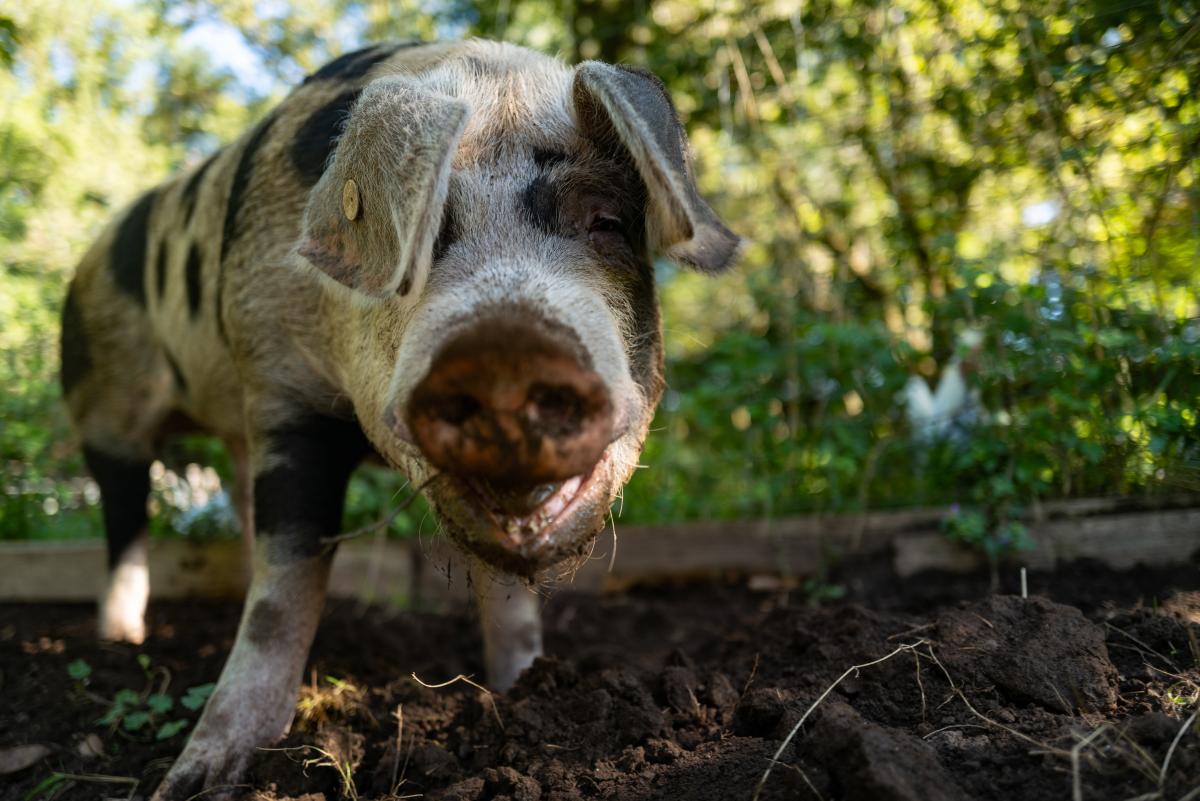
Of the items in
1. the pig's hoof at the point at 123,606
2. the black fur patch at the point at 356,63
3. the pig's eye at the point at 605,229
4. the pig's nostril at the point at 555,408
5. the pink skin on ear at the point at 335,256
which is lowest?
the pig's hoof at the point at 123,606

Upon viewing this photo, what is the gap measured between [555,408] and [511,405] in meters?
0.08

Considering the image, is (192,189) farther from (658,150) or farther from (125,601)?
(658,150)

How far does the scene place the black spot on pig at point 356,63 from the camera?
2773 millimetres

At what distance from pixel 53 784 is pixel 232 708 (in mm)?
542

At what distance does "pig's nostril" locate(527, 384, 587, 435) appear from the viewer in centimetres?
146

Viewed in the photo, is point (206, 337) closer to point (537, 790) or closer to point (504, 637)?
point (504, 637)

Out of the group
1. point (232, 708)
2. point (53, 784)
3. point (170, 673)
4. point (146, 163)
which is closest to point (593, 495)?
point (232, 708)

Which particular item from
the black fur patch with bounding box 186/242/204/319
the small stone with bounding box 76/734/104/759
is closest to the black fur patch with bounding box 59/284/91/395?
the black fur patch with bounding box 186/242/204/319

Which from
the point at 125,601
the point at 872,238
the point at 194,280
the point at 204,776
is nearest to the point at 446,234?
the point at 204,776

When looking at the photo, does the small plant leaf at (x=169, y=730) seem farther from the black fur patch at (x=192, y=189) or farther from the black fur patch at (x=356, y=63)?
the black fur patch at (x=356, y=63)

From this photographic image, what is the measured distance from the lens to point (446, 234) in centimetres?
195

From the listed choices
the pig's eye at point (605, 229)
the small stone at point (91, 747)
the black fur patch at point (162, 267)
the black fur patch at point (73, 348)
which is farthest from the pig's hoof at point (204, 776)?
the black fur patch at point (73, 348)

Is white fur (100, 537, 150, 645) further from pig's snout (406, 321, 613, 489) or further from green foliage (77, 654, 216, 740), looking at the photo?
pig's snout (406, 321, 613, 489)

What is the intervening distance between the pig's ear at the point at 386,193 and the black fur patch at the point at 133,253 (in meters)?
2.04
